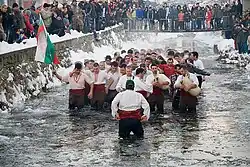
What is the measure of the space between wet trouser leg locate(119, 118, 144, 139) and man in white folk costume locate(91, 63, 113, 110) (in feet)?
14.4

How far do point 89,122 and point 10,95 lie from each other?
419 centimetres

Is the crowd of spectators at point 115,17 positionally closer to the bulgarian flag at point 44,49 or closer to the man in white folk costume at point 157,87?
the bulgarian flag at point 44,49

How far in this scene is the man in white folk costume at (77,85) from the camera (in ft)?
58.4

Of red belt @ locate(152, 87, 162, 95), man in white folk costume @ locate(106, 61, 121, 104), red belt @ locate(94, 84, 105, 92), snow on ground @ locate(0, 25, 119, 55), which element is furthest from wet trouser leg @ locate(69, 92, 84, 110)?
snow on ground @ locate(0, 25, 119, 55)

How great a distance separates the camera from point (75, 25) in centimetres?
3347

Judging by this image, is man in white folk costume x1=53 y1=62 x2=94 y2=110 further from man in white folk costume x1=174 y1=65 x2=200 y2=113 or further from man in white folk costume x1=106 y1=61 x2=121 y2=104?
man in white folk costume x1=174 y1=65 x2=200 y2=113

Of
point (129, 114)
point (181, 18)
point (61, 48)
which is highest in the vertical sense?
point (181, 18)

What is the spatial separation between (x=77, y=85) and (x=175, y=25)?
29.2 m

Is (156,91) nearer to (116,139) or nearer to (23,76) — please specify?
(116,139)

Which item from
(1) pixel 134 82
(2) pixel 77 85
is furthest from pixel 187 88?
(2) pixel 77 85

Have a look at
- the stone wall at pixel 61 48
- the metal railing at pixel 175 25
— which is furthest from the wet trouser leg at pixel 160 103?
the metal railing at pixel 175 25

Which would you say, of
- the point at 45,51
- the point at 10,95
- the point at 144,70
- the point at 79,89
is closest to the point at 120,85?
the point at 144,70

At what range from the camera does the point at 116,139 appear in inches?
545

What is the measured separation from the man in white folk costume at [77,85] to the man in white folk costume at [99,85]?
271 millimetres
